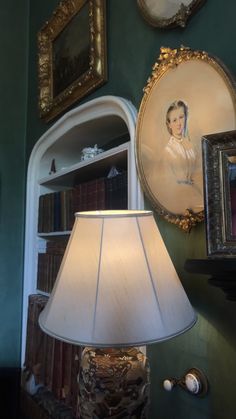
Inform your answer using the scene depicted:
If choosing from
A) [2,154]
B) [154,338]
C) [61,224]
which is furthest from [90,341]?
[2,154]

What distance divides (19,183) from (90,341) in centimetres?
197

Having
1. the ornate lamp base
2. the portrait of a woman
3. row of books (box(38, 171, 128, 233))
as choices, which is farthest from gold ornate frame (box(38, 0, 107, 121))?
the ornate lamp base

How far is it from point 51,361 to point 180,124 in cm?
145

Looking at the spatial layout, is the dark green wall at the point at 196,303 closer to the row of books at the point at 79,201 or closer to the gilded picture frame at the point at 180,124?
the gilded picture frame at the point at 180,124

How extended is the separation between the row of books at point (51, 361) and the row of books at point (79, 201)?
1.62 ft

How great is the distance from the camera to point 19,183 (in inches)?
98.8

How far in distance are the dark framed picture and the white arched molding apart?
1.56 feet

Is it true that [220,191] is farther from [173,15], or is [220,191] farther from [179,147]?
[173,15]

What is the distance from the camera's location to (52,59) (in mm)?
2209

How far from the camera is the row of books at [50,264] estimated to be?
199cm

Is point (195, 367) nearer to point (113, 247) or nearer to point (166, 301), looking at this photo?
point (166, 301)

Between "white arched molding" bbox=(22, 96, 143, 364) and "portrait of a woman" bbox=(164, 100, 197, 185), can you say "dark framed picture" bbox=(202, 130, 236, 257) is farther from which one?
"white arched molding" bbox=(22, 96, 143, 364)

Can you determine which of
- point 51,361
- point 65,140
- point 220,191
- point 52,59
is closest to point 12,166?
point 65,140

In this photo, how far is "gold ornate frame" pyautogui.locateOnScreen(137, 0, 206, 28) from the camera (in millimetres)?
1055
